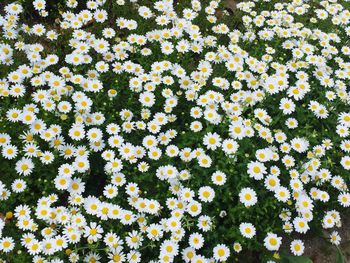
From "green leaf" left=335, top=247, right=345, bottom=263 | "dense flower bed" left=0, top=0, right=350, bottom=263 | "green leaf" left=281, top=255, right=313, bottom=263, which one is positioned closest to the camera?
"dense flower bed" left=0, top=0, right=350, bottom=263

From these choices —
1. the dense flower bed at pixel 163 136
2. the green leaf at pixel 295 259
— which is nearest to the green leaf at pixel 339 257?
the dense flower bed at pixel 163 136

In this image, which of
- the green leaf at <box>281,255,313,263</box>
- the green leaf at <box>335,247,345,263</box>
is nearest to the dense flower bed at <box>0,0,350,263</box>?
the green leaf at <box>281,255,313,263</box>

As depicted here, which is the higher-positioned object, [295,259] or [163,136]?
[163,136]

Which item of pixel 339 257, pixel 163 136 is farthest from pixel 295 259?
pixel 163 136

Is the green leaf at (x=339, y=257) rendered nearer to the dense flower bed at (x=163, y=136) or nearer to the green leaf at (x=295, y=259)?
the dense flower bed at (x=163, y=136)

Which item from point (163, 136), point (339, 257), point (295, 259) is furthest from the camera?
point (163, 136)

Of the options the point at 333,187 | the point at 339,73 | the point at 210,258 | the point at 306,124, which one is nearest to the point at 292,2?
the point at 339,73

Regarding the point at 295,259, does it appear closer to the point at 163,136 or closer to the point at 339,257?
the point at 339,257

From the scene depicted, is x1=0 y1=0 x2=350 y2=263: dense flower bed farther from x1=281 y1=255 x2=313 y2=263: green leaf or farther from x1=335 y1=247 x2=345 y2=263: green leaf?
x1=335 y1=247 x2=345 y2=263: green leaf
